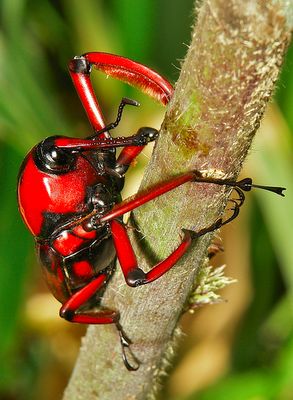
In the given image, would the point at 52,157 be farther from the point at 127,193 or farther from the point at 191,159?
the point at 127,193

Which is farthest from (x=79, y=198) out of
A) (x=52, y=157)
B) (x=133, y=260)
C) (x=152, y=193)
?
(x=152, y=193)

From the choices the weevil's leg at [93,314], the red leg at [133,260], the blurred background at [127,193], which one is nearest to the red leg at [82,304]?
the weevil's leg at [93,314]

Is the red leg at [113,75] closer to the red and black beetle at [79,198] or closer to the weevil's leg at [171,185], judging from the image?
the red and black beetle at [79,198]

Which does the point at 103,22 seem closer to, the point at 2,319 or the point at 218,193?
the point at 2,319

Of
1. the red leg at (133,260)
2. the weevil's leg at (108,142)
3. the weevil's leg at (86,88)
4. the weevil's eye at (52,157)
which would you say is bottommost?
the red leg at (133,260)

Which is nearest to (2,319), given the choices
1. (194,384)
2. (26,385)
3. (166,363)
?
(26,385)

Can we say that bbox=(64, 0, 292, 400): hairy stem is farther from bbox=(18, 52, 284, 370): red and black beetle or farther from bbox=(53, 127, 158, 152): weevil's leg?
bbox=(53, 127, 158, 152): weevil's leg

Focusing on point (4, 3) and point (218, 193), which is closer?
point (218, 193)
